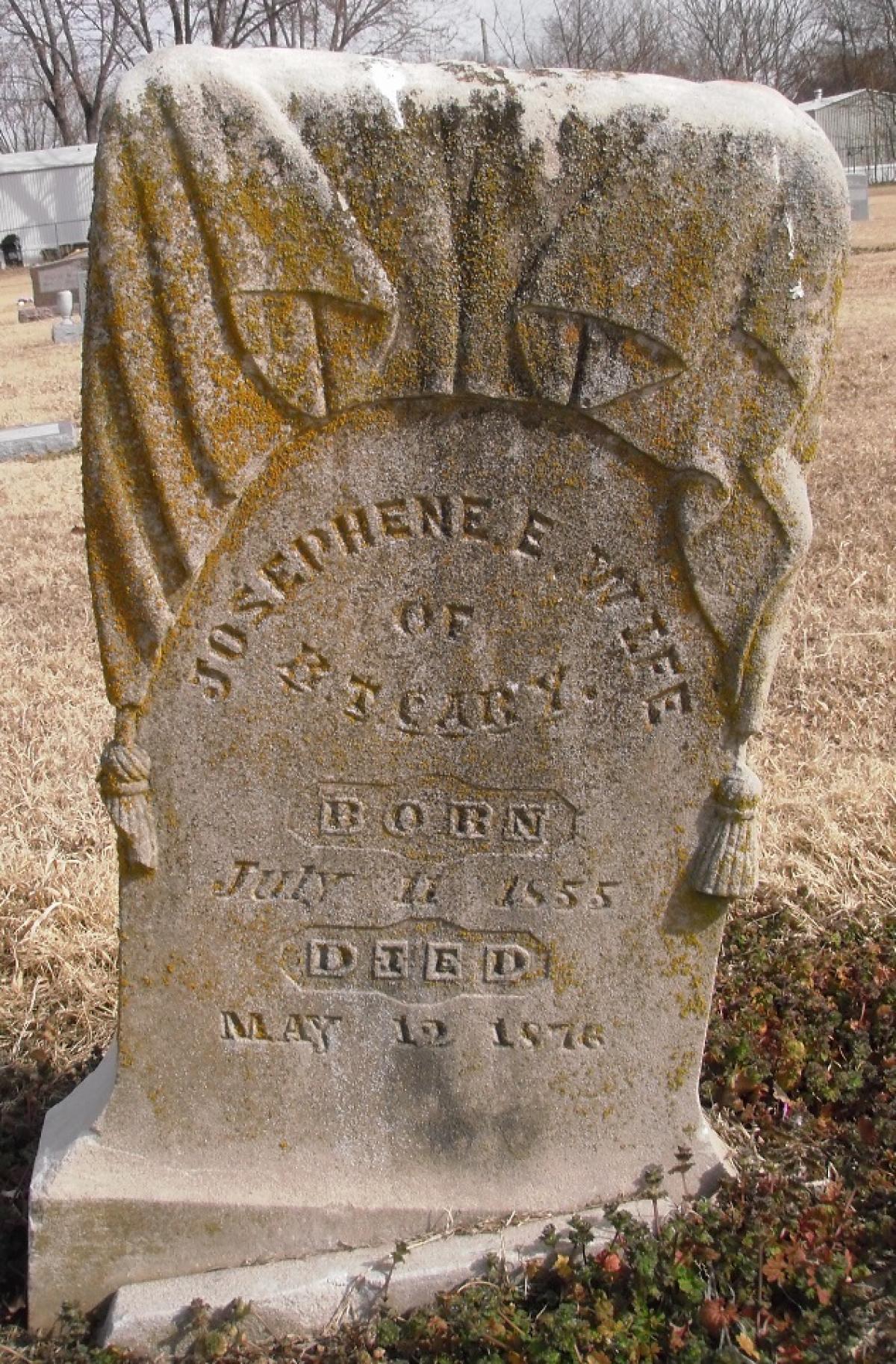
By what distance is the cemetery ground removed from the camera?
255 centimetres

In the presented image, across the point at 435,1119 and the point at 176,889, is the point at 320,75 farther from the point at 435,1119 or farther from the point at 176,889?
the point at 435,1119

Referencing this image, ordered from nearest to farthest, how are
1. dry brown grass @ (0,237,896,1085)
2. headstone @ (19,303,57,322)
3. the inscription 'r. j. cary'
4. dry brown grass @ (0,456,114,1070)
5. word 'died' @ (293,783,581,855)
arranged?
the inscription 'r. j. cary' → word 'died' @ (293,783,581,855) → dry brown grass @ (0,456,114,1070) → dry brown grass @ (0,237,896,1085) → headstone @ (19,303,57,322)

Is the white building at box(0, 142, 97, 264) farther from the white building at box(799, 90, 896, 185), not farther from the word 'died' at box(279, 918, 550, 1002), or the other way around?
the word 'died' at box(279, 918, 550, 1002)

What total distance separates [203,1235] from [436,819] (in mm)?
1077

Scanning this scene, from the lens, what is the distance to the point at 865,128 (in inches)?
1809

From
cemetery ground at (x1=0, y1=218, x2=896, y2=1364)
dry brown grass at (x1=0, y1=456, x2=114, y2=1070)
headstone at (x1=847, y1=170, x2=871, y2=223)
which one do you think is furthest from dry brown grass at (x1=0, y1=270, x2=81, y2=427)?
headstone at (x1=847, y1=170, x2=871, y2=223)

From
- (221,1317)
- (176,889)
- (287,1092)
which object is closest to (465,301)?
(176,889)

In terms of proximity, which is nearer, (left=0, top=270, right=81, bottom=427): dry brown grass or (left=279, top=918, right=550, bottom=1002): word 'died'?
(left=279, top=918, right=550, bottom=1002): word 'died'

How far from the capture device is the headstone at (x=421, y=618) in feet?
6.75

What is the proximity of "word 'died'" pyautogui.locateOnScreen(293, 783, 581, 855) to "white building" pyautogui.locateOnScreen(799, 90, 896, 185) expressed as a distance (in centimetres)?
4598

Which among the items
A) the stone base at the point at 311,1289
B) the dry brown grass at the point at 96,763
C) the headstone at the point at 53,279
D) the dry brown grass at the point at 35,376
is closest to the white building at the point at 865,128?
the headstone at the point at 53,279

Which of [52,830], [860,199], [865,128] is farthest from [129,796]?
[865,128]

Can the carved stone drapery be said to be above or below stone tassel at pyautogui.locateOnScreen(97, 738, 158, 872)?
above

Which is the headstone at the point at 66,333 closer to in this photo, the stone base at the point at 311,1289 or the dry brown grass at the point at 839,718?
the dry brown grass at the point at 839,718
